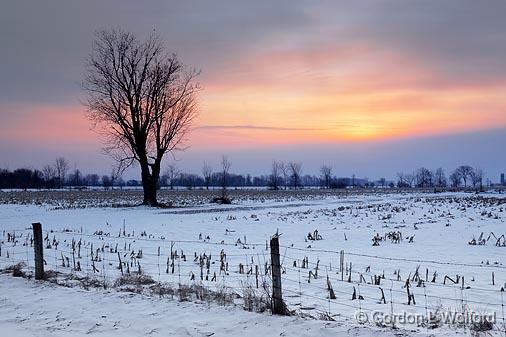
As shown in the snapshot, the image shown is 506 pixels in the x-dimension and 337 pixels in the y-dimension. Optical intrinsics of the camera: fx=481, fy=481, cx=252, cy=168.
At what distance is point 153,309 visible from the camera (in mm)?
7797

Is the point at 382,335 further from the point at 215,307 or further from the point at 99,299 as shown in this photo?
the point at 99,299

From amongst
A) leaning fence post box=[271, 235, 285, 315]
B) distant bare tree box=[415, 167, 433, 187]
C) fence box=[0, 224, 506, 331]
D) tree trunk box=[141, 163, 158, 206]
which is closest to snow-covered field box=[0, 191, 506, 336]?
fence box=[0, 224, 506, 331]

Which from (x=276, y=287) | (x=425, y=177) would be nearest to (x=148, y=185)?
(x=276, y=287)

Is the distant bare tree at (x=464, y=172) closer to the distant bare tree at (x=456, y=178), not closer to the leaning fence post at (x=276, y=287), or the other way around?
the distant bare tree at (x=456, y=178)

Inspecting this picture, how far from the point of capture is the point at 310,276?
1038 centimetres

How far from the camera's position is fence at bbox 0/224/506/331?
25.8ft

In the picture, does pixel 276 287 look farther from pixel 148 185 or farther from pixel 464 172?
pixel 464 172

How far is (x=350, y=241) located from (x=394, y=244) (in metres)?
1.63

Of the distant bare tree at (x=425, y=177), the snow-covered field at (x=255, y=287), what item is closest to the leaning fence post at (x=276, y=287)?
the snow-covered field at (x=255, y=287)

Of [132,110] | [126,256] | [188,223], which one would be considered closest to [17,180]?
[132,110]

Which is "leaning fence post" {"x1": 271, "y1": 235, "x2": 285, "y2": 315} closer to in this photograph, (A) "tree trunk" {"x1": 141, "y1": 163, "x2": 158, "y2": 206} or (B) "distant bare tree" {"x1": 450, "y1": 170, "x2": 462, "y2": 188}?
(A) "tree trunk" {"x1": 141, "y1": 163, "x2": 158, "y2": 206}

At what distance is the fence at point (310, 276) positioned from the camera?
7.87m

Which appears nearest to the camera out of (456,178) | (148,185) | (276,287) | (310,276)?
(276,287)

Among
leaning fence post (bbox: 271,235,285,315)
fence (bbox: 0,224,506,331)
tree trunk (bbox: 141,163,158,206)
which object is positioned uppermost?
tree trunk (bbox: 141,163,158,206)
